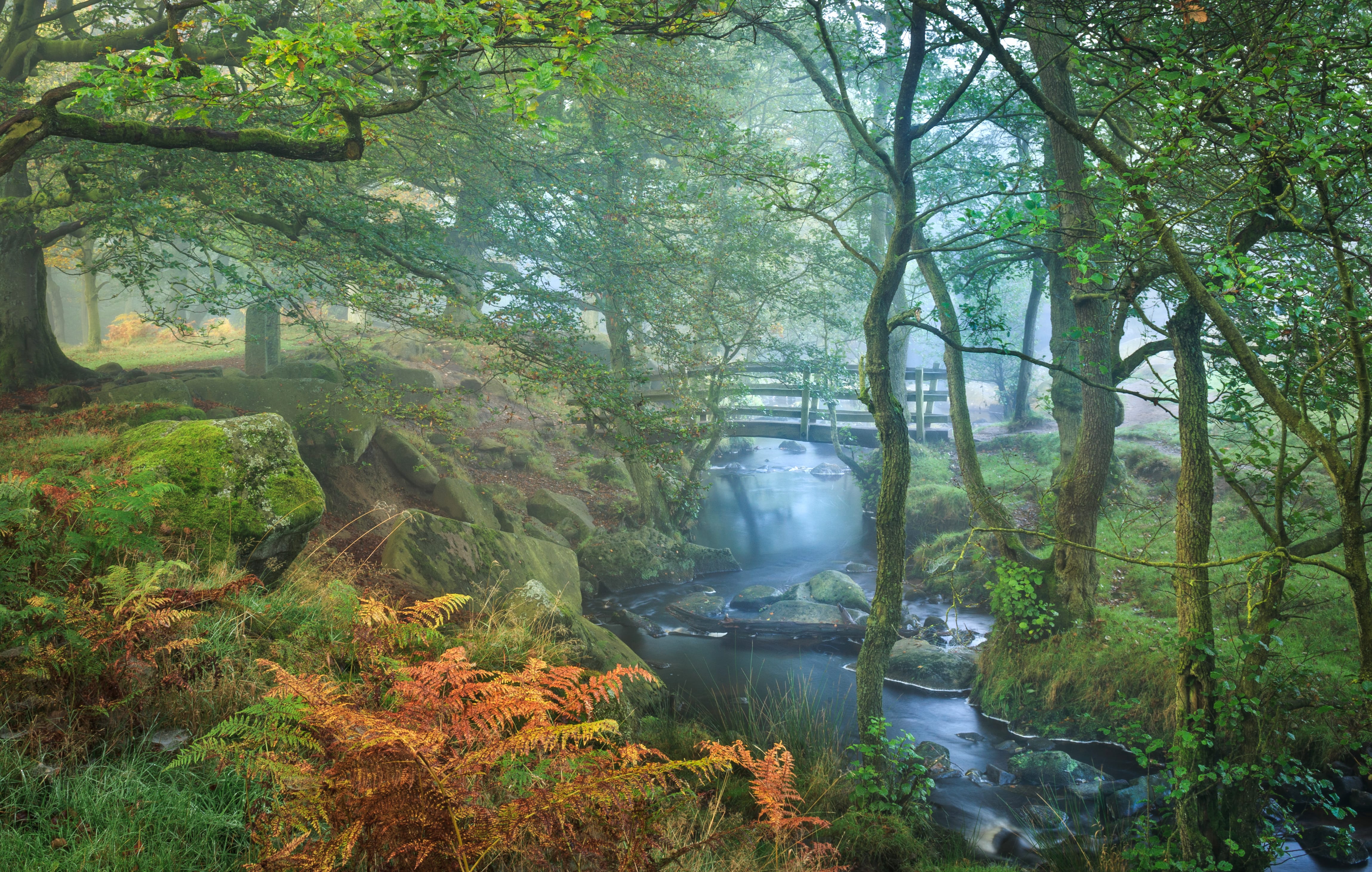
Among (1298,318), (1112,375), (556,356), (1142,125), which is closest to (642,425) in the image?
(556,356)

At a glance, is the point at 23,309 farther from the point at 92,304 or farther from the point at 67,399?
the point at 92,304

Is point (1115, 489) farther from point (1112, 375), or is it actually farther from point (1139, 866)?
point (1139, 866)

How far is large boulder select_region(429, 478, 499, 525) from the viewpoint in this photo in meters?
10.1

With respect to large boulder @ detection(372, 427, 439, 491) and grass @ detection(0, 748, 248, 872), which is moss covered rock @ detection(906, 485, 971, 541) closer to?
large boulder @ detection(372, 427, 439, 491)

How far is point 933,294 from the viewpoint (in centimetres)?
872

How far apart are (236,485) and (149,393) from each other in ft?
18.2

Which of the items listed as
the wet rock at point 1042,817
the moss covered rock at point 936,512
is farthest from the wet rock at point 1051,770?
the moss covered rock at point 936,512

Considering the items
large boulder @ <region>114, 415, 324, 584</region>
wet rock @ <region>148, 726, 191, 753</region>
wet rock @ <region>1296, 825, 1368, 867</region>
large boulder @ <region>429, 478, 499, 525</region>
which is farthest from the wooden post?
wet rock @ <region>148, 726, 191, 753</region>

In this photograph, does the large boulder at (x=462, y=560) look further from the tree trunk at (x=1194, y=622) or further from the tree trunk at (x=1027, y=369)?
the tree trunk at (x=1027, y=369)

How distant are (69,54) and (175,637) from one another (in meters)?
9.40

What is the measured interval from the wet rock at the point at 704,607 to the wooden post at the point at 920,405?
8.90 meters

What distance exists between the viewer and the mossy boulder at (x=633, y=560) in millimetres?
12812

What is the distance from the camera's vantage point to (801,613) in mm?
11180

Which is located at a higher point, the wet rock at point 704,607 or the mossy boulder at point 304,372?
the mossy boulder at point 304,372
